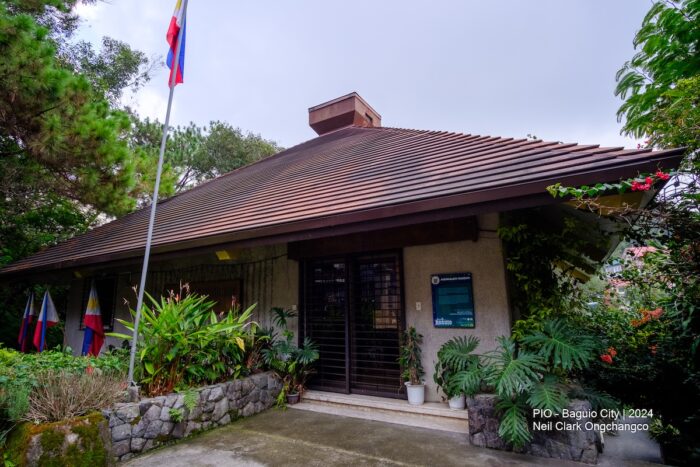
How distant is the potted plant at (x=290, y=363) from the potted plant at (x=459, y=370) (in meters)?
1.96

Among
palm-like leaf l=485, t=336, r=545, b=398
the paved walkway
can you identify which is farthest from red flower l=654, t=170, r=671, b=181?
the paved walkway

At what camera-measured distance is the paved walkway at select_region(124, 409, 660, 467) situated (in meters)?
3.34

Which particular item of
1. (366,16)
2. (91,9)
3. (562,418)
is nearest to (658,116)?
(562,418)

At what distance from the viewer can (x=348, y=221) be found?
453 cm

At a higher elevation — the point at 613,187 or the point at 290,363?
the point at 613,187

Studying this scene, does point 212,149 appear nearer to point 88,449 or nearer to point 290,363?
point 290,363

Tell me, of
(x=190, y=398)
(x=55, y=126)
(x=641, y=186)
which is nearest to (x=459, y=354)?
(x=641, y=186)

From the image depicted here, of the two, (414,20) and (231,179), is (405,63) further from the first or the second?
(231,179)

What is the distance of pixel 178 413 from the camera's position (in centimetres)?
407

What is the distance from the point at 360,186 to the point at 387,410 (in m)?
3.24

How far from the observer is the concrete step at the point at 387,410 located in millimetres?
4336

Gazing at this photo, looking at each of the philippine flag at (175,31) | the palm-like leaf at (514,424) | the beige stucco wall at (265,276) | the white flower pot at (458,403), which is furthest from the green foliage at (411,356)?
the philippine flag at (175,31)

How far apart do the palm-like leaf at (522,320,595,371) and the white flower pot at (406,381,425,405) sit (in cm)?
170

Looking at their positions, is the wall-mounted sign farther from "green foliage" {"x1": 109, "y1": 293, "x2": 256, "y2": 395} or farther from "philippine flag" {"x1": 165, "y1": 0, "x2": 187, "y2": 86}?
"philippine flag" {"x1": 165, "y1": 0, "x2": 187, "y2": 86}
